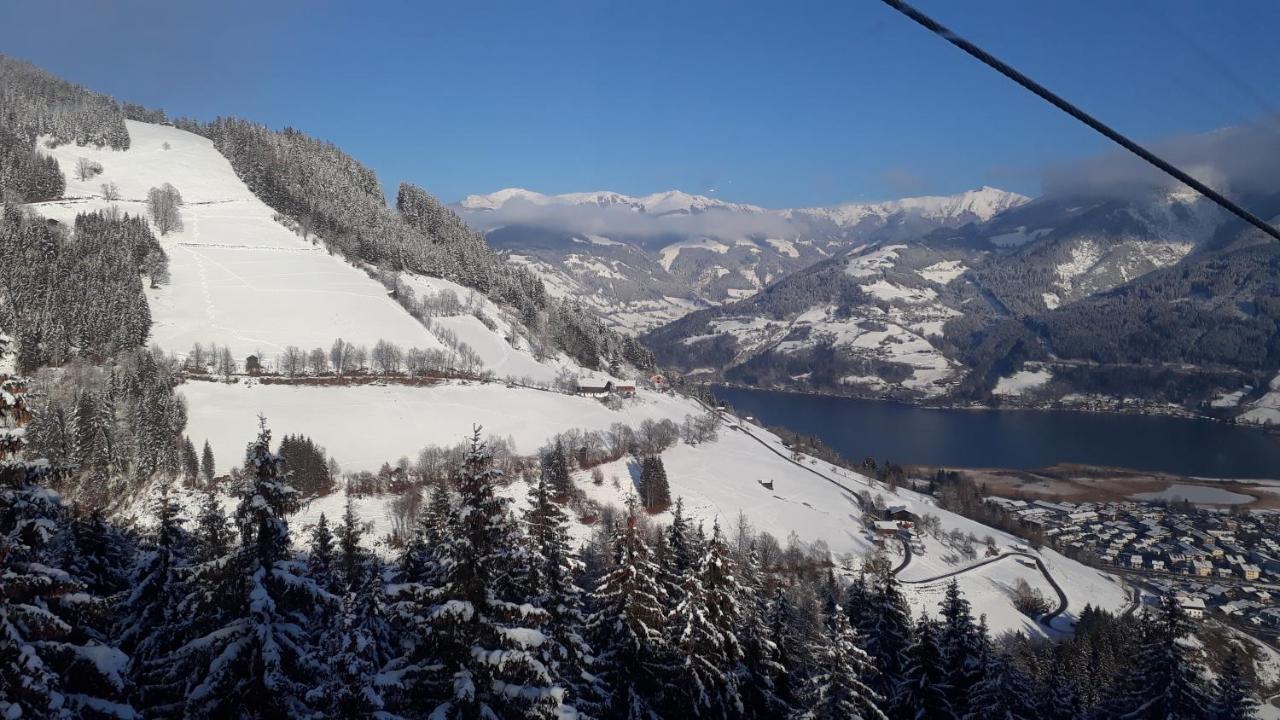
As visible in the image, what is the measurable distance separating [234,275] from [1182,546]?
107954mm

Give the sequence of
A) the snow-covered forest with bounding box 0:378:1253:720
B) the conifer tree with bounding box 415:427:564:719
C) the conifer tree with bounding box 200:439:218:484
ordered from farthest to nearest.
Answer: the conifer tree with bounding box 200:439:218:484 < the conifer tree with bounding box 415:427:564:719 < the snow-covered forest with bounding box 0:378:1253:720

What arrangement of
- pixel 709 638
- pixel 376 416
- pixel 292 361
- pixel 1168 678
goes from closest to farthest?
pixel 709 638
pixel 1168 678
pixel 376 416
pixel 292 361

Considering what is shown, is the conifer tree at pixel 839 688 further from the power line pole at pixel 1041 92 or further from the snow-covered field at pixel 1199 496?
the snow-covered field at pixel 1199 496

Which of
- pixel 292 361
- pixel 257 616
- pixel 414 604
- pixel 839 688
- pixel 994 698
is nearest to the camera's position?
pixel 257 616

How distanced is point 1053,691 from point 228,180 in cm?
12866

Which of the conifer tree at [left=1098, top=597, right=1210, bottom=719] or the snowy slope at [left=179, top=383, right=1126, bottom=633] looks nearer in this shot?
the conifer tree at [left=1098, top=597, right=1210, bottom=719]

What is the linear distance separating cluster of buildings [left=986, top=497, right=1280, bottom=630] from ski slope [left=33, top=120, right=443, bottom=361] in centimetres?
7293

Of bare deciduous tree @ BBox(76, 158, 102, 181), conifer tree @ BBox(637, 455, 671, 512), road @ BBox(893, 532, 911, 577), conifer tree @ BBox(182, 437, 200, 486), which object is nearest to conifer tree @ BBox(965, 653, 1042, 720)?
road @ BBox(893, 532, 911, 577)

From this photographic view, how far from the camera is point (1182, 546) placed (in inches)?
2584

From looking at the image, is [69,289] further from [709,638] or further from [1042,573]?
[1042,573]

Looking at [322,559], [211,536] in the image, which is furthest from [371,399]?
[211,536]

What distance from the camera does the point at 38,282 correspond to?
56.1 meters

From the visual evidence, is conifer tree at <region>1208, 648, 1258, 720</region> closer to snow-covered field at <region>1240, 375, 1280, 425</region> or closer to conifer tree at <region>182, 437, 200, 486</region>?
conifer tree at <region>182, 437, 200, 486</region>

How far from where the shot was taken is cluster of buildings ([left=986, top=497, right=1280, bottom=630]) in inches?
2138
